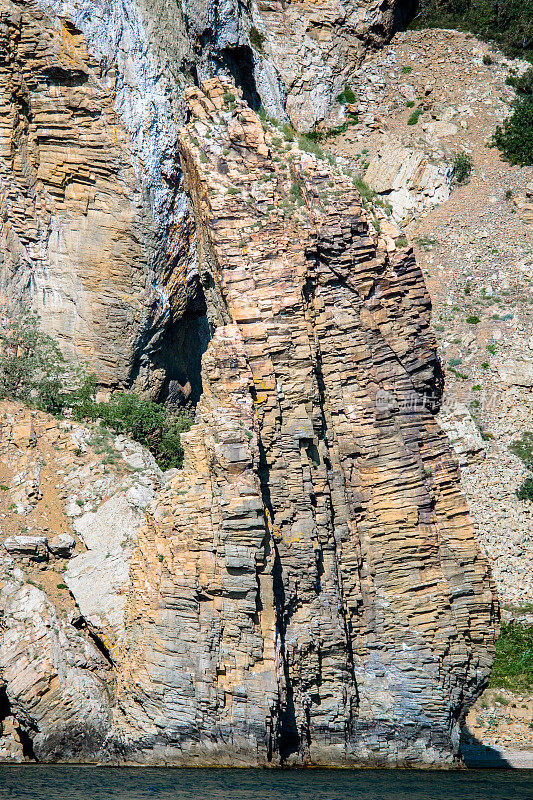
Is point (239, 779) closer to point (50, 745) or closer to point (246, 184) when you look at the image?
point (50, 745)

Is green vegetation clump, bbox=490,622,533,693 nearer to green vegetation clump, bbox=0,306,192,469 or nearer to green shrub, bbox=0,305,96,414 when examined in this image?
green vegetation clump, bbox=0,306,192,469

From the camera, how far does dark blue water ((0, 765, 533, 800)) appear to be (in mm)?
21203

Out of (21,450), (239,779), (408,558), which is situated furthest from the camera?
(21,450)

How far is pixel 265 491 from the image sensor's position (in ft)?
84.0

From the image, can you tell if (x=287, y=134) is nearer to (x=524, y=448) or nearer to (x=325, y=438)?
(x=325, y=438)

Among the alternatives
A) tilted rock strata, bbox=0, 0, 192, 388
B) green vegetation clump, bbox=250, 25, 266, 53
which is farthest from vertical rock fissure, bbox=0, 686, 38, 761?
green vegetation clump, bbox=250, 25, 266, 53

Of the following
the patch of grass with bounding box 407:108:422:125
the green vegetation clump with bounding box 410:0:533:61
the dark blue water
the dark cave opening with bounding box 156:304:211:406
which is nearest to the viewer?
the dark blue water

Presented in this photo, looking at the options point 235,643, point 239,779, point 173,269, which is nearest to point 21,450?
point 173,269

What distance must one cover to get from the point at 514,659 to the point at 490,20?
3515cm

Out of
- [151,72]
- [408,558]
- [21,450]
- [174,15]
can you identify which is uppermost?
[174,15]

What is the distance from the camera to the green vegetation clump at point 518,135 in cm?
4997

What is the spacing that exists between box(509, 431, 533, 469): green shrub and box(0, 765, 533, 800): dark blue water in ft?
57.1

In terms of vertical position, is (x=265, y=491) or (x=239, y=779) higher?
(x=265, y=491)

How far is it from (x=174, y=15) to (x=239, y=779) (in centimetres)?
2642
